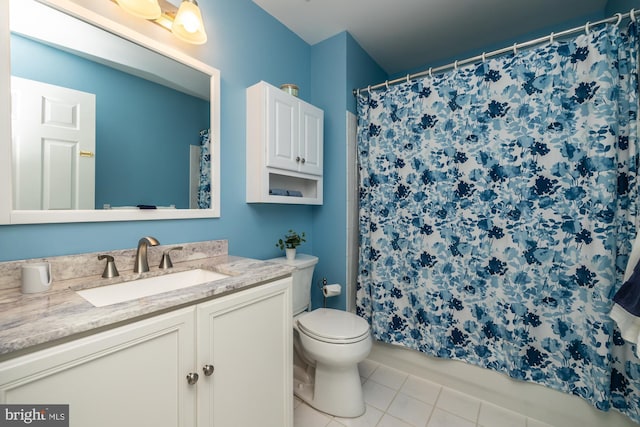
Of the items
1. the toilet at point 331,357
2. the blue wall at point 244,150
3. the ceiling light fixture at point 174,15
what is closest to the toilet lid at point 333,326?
the toilet at point 331,357

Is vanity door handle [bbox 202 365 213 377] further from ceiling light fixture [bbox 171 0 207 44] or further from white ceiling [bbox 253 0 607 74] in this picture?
white ceiling [bbox 253 0 607 74]

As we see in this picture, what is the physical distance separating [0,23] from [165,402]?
1.30 metres

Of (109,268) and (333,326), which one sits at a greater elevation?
(109,268)

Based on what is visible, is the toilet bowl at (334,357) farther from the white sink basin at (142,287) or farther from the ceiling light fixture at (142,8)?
the ceiling light fixture at (142,8)

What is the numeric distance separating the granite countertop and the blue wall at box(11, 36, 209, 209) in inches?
14.6

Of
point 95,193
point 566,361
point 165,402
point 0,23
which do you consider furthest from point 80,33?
point 566,361

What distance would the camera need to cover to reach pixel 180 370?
804 millimetres

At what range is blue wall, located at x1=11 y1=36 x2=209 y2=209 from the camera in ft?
3.20

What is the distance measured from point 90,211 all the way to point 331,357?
4.12 ft

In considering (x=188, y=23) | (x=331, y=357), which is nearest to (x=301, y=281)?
(x=331, y=357)

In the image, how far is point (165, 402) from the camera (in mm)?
770

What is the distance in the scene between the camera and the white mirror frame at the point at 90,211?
2.83ft

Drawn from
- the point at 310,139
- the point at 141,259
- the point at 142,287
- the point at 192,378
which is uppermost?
the point at 310,139

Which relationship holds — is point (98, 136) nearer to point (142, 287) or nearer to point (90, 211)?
point (90, 211)
